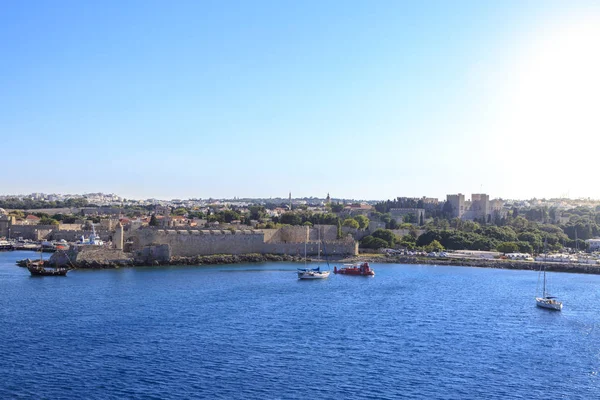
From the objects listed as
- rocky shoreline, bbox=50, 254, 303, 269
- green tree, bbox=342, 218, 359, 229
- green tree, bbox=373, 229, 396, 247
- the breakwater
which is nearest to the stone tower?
rocky shoreline, bbox=50, 254, 303, 269

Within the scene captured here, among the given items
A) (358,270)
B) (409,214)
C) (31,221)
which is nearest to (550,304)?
(358,270)

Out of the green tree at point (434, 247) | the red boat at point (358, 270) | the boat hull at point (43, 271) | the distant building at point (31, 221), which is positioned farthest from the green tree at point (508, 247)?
the distant building at point (31, 221)

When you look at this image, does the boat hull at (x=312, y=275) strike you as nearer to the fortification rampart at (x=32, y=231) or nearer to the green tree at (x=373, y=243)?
the green tree at (x=373, y=243)

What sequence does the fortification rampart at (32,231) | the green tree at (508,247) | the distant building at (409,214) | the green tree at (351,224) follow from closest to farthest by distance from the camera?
1. the green tree at (508,247)
2. the fortification rampart at (32,231)
3. the green tree at (351,224)
4. the distant building at (409,214)

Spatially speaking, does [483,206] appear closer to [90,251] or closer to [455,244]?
[455,244]

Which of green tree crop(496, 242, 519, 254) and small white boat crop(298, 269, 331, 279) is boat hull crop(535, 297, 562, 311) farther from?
green tree crop(496, 242, 519, 254)

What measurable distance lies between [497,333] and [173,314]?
780 centimetres

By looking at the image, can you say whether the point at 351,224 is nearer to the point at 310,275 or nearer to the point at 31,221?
the point at 310,275

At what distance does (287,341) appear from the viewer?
1433cm

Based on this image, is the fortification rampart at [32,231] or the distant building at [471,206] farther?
the distant building at [471,206]

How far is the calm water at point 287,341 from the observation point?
36.7 ft

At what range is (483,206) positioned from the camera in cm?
6906

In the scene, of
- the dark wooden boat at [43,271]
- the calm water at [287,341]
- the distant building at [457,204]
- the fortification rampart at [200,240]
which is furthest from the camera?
the distant building at [457,204]

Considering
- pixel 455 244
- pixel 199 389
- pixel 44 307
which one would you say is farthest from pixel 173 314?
pixel 455 244
